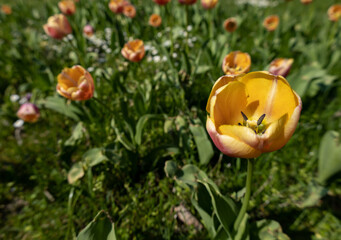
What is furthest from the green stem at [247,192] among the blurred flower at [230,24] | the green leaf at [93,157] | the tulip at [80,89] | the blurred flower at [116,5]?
the blurred flower at [116,5]

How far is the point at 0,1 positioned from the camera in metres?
6.34

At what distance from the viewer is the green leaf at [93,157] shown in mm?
1442

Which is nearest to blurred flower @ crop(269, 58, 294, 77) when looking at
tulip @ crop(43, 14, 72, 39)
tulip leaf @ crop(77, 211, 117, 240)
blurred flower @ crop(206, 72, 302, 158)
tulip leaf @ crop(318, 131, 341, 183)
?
tulip leaf @ crop(318, 131, 341, 183)

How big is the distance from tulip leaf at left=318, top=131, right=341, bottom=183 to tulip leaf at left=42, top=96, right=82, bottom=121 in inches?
75.0

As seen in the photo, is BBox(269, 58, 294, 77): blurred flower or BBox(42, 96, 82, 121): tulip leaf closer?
BBox(269, 58, 294, 77): blurred flower

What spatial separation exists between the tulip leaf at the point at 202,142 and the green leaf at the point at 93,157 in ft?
1.99

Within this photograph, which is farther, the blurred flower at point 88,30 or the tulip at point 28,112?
the blurred flower at point 88,30

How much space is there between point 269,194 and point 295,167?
0.41 m

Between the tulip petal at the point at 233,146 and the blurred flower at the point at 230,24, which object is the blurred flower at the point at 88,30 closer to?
the blurred flower at the point at 230,24

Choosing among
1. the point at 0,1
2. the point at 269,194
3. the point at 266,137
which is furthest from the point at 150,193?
the point at 0,1

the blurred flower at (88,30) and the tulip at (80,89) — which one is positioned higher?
the blurred flower at (88,30)

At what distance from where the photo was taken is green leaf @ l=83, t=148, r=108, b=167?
1442mm

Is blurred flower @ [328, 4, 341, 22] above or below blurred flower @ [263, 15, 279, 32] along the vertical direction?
below

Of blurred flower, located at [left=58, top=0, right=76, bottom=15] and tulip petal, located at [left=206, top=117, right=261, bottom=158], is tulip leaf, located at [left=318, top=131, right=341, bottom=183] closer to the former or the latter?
tulip petal, located at [left=206, top=117, right=261, bottom=158]
